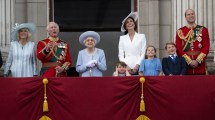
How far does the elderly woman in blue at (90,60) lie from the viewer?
13680 millimetres

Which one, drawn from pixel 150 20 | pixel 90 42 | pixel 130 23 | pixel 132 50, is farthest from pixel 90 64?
pixel 150 20

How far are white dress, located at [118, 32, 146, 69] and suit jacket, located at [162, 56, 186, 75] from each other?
22.2 inches

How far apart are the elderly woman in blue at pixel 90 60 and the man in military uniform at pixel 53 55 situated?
29cm

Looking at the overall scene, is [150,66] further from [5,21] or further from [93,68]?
[5,21]

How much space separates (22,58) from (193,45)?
10.5ft

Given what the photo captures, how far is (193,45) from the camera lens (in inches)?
553

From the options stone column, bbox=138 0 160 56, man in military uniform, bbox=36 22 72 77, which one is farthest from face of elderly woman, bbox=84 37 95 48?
stone column, bbox=138 0 160 56

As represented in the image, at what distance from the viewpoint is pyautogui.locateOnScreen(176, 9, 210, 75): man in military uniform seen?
1384cm

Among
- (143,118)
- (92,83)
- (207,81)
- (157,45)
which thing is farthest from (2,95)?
(157,45)

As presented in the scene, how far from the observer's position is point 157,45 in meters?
16.4

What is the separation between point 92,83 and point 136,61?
1.40 meters

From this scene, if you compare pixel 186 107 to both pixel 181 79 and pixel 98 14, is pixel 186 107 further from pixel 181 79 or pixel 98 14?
pixel 98 14

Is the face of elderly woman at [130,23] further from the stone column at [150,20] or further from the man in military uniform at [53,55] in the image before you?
the stone column at [150,20]

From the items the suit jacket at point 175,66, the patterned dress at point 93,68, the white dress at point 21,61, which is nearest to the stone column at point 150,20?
the suit jacket at point 175,66
